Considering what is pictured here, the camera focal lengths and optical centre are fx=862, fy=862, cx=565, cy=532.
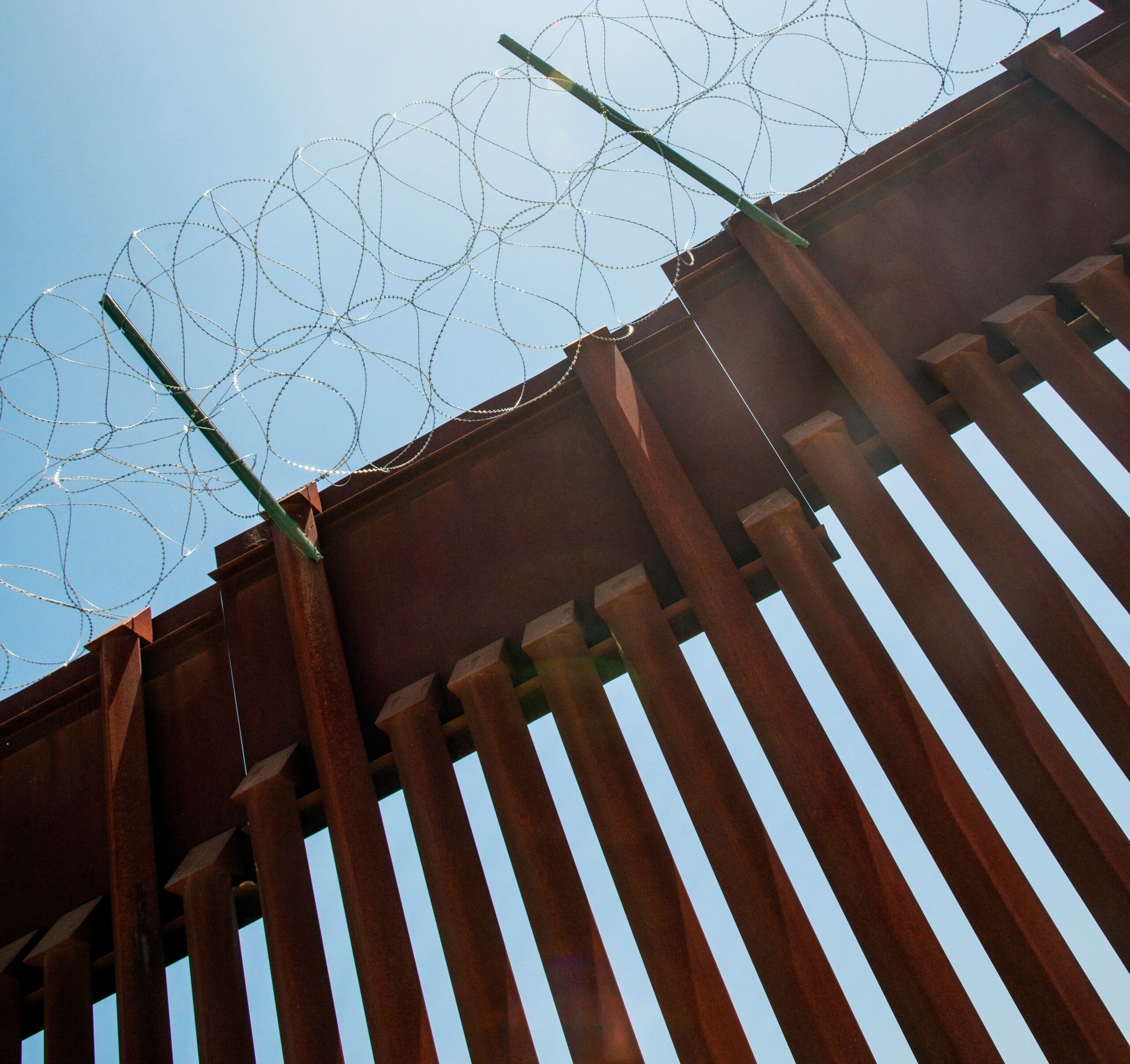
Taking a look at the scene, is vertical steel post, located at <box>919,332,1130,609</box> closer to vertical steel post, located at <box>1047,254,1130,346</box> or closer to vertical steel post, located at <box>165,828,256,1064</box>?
vertical steel post, located at <box>1047,254,1130,346</box>

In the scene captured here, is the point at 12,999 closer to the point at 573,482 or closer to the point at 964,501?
the point at 573,482

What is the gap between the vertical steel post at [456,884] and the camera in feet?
11.0

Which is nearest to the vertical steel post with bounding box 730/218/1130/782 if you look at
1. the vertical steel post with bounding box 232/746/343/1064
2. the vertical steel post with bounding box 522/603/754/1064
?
the vertical steel post with bounding box 522/603/754/1064

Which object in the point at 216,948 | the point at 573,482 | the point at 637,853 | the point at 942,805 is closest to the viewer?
the point at 942,805

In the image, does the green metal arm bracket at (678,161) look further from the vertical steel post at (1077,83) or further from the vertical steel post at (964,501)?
Answer: the vertical steel post at (1077,83)

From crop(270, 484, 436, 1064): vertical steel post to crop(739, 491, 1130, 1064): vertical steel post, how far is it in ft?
7.01

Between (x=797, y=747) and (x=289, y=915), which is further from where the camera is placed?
(x=289, y=915)

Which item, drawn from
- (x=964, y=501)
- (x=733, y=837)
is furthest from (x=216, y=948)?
(x=964, y=501)

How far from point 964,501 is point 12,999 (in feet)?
17.2

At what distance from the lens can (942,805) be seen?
317 cm

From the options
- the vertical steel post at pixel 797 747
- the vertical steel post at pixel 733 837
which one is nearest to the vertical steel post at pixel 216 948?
the vertical steel post at pixel 733 837

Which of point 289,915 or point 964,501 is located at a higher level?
point 964,501

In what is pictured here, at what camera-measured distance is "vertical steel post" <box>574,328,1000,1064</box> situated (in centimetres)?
290

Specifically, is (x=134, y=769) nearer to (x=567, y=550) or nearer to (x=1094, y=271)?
(x=567, y=550)
